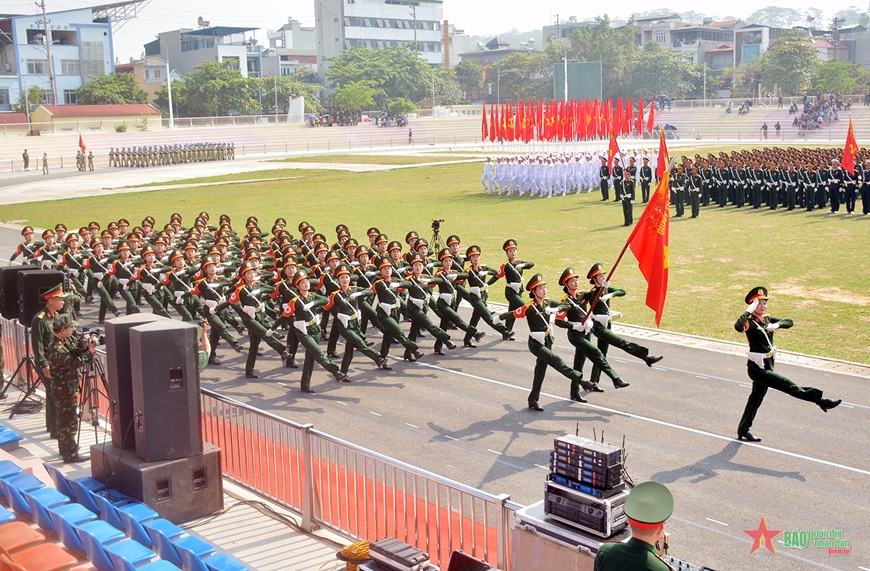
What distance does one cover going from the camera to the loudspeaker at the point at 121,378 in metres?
8.09

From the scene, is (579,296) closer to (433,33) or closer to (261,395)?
(261,395)

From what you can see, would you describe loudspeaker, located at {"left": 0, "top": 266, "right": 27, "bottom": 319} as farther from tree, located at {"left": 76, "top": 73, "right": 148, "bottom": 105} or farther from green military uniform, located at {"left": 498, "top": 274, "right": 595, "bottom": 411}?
tree, located at {"left": 76, "top": 73, "right": 148, "bottom": 105}

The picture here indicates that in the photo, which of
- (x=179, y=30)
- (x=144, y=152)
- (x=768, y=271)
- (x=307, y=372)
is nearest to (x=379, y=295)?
(x=307, y=372)

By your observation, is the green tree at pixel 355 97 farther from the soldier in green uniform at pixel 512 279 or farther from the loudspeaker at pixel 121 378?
the loudspeaker at pixel 121 378

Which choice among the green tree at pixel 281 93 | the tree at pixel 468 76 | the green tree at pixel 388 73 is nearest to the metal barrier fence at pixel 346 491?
the green tree at pixel 281 93

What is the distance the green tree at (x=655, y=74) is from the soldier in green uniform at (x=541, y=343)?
85.5 metres

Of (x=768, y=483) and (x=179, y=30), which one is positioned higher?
(x=179, y=30)

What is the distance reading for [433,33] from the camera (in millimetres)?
122750

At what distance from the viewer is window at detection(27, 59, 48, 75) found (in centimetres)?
8069

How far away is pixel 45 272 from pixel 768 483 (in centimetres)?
933

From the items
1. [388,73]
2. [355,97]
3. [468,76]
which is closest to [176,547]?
[355,97]

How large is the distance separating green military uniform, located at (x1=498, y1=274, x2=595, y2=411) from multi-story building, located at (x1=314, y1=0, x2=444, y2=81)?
105m

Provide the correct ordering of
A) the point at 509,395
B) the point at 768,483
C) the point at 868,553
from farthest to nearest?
the point at 509,395
the point at 768,483
the point at 868,553

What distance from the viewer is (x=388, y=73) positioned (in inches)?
3826
